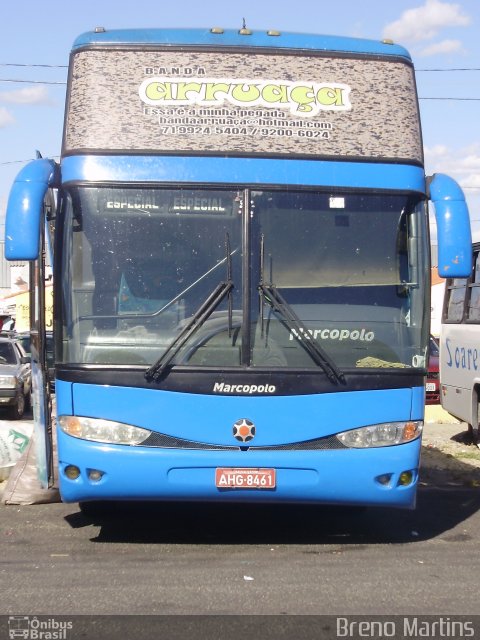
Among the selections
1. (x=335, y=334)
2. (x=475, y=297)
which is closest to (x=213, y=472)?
(x=335, y=334)

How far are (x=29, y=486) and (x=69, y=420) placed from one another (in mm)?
2389

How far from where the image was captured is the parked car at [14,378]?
1914cm

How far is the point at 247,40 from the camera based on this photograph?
7762mm

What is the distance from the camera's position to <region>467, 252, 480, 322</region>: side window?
44.5 ft

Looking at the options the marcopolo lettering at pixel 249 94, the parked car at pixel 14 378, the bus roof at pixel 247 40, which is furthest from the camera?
the parked car at pixel 14 378

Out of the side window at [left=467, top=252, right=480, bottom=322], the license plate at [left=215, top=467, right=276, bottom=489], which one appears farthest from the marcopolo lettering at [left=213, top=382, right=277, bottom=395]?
the side window at [left=467, top=252, right=480, bottom=322]

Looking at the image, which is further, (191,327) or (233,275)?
(233,275)

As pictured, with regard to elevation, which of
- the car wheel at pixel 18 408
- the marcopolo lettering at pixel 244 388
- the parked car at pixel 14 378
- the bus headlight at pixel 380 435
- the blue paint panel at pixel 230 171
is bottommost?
the car wheel at pixel 18 408

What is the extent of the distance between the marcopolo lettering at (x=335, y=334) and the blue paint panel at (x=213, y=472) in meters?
0.81

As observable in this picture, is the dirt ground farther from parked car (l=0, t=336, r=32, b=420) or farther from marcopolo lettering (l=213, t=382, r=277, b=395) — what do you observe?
parked car (l=0, t=336, r=32, b=420)

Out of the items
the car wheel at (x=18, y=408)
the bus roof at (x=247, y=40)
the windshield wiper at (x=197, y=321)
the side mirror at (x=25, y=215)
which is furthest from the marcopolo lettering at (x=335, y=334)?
the car wheel at (x=18, y=408)

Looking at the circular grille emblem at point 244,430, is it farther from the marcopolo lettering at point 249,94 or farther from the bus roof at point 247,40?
the bus roof at point 247,40

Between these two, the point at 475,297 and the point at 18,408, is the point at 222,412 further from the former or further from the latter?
the point at 18,408

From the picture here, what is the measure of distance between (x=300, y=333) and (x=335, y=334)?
281 millimetres
